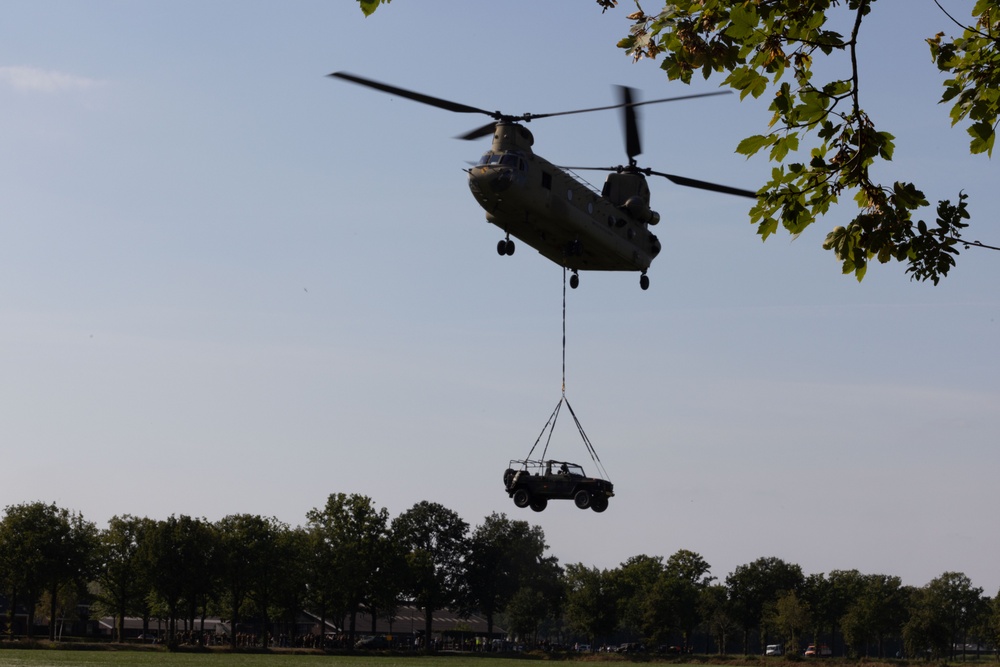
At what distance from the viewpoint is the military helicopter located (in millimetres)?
41969

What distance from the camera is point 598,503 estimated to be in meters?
44.8

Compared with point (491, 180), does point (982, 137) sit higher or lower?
lower

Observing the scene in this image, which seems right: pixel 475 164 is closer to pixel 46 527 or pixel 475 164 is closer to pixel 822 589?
pixel 46 527

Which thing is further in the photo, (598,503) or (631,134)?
(631,134)

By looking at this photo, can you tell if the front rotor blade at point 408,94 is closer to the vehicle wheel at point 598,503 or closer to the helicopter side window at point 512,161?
the helicopter side window at point 512,161

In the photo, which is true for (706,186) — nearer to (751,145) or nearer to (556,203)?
(556,203)

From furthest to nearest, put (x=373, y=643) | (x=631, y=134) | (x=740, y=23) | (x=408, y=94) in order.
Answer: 1. (x=373, y=643)
2. (x=631, y=134)
3. (x=408, y=94)
4. (x=740, y=23)

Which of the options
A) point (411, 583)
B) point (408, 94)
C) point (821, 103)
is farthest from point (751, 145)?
point (411, 583)

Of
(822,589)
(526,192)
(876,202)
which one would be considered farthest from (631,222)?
(822,589)

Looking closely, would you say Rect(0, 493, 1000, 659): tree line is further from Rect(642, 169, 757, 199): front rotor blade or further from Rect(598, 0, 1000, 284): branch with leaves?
Rect(598, 0, 1000, 284): branch with leaves

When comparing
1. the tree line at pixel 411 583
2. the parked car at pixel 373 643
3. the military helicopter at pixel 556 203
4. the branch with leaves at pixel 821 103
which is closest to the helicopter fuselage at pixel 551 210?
the military helicopter at pixel 556 203

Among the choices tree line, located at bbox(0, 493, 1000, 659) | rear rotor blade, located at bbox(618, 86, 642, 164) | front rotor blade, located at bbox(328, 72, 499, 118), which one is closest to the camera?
front rotor blade, located at bbox(328, 72, 499, 118)

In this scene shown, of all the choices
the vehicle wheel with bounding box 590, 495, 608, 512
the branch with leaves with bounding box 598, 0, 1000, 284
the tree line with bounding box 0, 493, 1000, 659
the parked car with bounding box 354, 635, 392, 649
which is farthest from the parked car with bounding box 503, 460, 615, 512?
the parked car with bounding box 354, 635, 392, 649

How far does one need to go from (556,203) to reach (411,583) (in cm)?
8681
